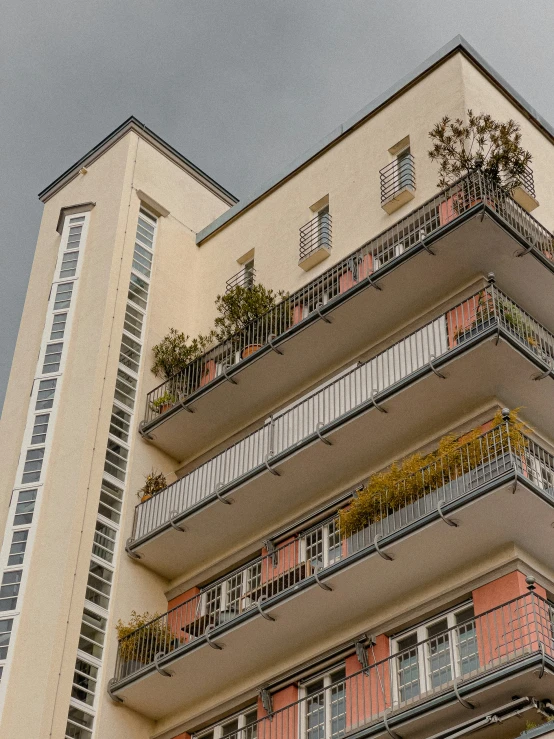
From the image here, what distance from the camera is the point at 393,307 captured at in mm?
25891

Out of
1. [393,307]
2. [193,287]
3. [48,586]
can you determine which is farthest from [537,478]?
[193,287]

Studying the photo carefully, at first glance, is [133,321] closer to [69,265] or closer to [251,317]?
[69,265]

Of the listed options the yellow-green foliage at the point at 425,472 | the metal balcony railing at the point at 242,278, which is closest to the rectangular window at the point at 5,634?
the yellow-green foliage at the point at 425,472

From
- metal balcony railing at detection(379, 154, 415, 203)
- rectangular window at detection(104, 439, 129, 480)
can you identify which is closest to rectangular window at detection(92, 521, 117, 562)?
rectangular window at detection(104, 439, 129, 480)

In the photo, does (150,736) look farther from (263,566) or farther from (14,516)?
(14,516)

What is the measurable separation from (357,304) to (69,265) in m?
9.49

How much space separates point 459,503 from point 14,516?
10.9m

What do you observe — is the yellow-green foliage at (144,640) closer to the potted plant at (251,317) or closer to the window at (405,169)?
the potted plant at (251,317)

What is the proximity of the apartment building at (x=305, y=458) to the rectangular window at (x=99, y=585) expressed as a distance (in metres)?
0.08

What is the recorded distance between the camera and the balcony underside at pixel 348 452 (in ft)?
74.6

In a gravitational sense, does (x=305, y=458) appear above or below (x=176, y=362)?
below

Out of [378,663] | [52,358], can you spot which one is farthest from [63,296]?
[378,663]

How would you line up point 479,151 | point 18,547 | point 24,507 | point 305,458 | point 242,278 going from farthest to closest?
1. point 242,278
2. point 24,507
3. point 18,547
4. point 479,151
5. point 305,458

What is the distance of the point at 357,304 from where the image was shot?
1015 inches
